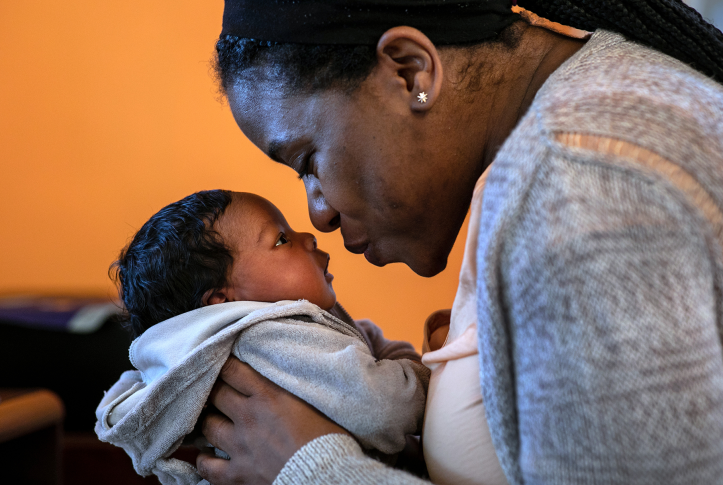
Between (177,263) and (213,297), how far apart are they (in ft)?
0.37

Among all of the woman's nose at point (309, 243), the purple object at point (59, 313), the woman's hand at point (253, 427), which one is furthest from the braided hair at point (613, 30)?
the purple object at point (59, 313)

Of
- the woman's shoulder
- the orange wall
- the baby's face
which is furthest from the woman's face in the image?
the orange wall

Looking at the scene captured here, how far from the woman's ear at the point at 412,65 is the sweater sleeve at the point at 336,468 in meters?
0.61

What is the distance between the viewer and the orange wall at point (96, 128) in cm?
254

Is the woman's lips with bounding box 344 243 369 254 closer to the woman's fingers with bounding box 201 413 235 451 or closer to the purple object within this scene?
the woman's fingers with bounding box 201 413 235 451

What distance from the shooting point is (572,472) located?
28.0 inches

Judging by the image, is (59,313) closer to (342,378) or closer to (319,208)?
(319,208)

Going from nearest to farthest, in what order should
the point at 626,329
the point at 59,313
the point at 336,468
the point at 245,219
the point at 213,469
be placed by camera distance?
the point at 626,329 < the point at 336,468 < the point at 213,469 < the point at 245,219 < the point at 59,313

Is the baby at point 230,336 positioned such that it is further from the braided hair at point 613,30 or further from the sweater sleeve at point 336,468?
the braided hair at point 613,30

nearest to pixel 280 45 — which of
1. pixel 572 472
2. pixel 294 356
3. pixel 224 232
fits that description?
pixel 224 232

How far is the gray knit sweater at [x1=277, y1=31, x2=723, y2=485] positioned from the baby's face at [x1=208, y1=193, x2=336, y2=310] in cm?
70

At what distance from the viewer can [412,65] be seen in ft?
3.59

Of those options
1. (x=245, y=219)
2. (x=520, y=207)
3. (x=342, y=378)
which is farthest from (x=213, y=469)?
(x=520, y=207)

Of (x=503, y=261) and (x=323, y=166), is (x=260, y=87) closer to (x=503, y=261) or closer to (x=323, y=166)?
(x=323, y=166)
